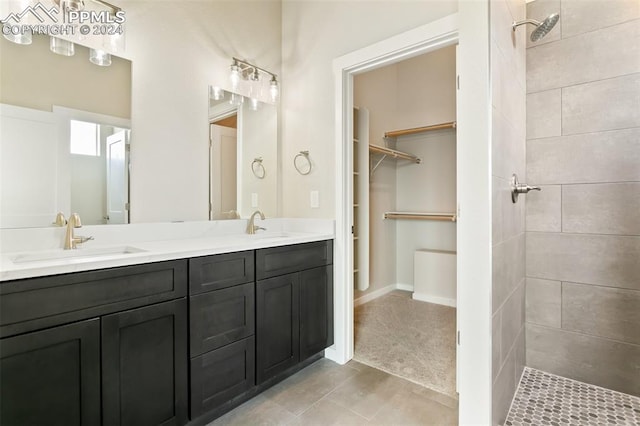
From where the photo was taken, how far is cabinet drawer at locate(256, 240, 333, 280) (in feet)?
5.94

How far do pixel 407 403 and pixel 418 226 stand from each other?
2515 mm

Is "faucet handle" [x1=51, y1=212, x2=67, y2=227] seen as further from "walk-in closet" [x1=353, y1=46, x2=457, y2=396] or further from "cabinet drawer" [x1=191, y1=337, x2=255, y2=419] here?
"walk-in closet" [x1=353, y1=46, x2=457, y2=396]

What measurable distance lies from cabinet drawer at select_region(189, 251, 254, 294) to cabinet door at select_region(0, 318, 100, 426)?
0.41 metres

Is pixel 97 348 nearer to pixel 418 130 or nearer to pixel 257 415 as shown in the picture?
pixel 257 415

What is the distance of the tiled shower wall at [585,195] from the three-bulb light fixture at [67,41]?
2.64m

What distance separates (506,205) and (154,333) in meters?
1.78

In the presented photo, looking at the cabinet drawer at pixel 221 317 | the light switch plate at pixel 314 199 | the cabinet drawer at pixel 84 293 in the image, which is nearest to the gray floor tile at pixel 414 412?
the cabinet drawer at pixel 221 317

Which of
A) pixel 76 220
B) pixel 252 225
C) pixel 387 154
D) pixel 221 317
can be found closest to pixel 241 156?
pixel 252 225

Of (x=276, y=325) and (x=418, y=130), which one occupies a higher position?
(x=418, y=130)

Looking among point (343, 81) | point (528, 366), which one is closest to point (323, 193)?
point (343, 81)

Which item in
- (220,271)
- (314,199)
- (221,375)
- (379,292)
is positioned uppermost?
(314,199)

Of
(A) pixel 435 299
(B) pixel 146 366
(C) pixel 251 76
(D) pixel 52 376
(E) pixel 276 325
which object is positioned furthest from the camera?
(A) pixel 435 299

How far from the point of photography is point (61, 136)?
5.10 feet

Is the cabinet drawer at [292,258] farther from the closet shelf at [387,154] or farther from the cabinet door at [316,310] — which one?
the closet shelf at [387,154]
